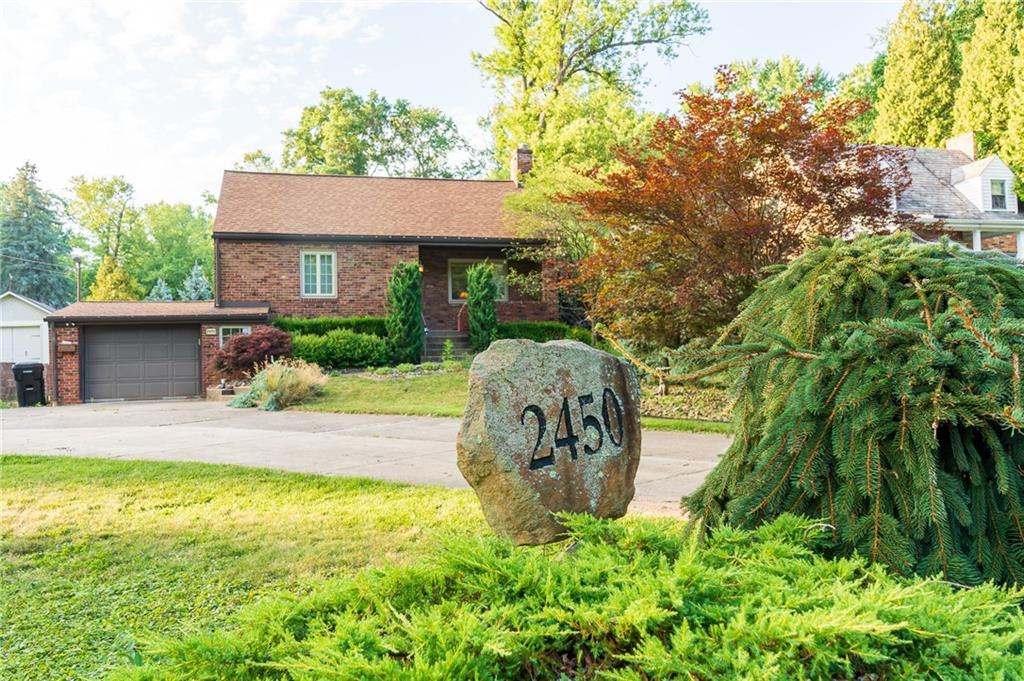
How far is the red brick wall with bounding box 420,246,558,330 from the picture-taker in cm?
2270

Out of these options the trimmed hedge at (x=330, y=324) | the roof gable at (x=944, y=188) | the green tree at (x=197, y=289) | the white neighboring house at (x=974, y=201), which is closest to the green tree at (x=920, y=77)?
the roof gable at (x=944, y=188)

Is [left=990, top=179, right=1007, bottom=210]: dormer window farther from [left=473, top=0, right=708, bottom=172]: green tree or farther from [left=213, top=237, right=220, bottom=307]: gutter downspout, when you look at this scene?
[left=213, top=237, right=220, bottom=307]: gutter downspout

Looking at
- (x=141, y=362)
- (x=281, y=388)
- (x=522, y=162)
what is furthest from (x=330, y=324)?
(x=522, y=162)

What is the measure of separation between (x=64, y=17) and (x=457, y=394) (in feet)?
39.6

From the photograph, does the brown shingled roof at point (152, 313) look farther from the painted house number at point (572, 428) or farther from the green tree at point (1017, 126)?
the green tree at point (1017, 126)

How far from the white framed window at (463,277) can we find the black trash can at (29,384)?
1190 centimetres

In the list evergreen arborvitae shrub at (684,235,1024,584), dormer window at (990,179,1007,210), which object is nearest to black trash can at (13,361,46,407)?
evergreen arborvitae shrub at (684,235,1024,584)

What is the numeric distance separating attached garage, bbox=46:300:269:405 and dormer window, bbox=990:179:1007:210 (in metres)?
24.9

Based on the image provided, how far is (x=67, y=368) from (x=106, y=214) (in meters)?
31.3

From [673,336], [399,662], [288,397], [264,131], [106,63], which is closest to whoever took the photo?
[399,662]

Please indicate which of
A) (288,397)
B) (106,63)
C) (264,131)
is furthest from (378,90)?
(106,63)

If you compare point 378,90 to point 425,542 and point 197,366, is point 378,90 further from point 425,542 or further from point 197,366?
point 425,542

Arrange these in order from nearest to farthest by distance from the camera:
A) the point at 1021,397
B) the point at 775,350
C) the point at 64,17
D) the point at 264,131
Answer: the point at 1021,397, the point at 775,350, the point at 64,17, the point at 264,131

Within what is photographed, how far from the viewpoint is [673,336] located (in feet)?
41.4
